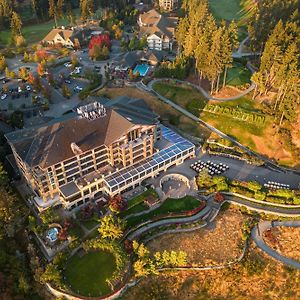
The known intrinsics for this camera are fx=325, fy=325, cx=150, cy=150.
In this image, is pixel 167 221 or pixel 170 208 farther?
pixel 170 208

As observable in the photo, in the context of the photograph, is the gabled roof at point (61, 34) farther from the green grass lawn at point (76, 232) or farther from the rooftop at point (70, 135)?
the green grass lawn at point (76, 232)

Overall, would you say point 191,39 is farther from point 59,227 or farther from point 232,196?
point 59,227

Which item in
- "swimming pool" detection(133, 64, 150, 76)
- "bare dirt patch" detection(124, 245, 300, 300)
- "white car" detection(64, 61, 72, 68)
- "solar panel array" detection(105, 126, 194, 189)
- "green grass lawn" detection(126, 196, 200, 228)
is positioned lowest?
"bare dirt patch" detection(124, 245, 300, 300)

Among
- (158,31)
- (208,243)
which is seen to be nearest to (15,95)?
(158,31)

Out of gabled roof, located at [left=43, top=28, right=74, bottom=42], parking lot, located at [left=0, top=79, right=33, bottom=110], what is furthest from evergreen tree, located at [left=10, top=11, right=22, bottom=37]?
parking lot, located at [left=0, top=79, right=33, bottom=110]

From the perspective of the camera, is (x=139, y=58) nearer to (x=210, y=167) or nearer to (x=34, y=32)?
Result: (x=210, y=167)

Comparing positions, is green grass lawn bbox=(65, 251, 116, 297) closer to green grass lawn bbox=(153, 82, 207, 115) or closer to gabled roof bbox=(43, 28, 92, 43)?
green grass lawn bbox=(153, 82, 207, 115)

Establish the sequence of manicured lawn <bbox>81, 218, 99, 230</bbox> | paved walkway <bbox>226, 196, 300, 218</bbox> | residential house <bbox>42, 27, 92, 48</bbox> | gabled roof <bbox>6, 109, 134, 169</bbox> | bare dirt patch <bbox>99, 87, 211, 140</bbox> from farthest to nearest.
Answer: residential house <bbox>42, 27, 92, 48</bbox>
bare dirt patch <bbox>99, 87, 211, 140</bbox>
paved walkway <bbox>226, 196, 300, 218</bbox>
manicured lawn <bbox>81, 218, 99, 230</bbox>
gabled roof <bbox>6, 109, 134, 169</bbox>

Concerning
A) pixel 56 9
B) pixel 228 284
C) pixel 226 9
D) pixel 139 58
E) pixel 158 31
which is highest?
pixel 56 9
